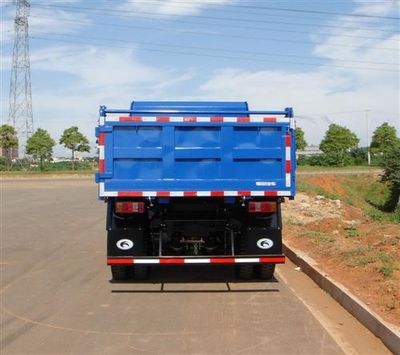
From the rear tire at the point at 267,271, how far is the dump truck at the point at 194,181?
0.31 meters

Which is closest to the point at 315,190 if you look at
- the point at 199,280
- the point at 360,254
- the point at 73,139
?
the point at 360,254

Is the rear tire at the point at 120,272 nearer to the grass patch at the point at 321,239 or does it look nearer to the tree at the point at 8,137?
the grass patch at the point at 321,239

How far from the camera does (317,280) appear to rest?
826cm

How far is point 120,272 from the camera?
8.48 m

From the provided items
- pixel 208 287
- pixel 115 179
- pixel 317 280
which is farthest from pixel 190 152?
pixel 317 280

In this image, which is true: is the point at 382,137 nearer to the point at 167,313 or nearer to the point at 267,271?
the point at 267,271

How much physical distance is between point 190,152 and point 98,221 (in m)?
10.4

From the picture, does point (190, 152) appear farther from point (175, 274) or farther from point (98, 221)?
point (98, 221)

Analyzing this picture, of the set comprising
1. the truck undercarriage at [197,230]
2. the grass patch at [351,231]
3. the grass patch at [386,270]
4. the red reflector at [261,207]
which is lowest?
the grass patch at [351,231]

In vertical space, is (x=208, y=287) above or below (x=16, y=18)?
below

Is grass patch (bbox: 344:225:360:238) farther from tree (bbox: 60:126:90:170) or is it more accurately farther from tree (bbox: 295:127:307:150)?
tree (bbox: 295:127:307:150)

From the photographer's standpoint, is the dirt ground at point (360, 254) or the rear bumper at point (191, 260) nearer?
the dirt ground at point (360, 254)

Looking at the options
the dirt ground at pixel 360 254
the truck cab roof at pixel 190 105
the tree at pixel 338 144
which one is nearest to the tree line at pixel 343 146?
the tree at pixel 338 144

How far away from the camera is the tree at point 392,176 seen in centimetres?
3775
